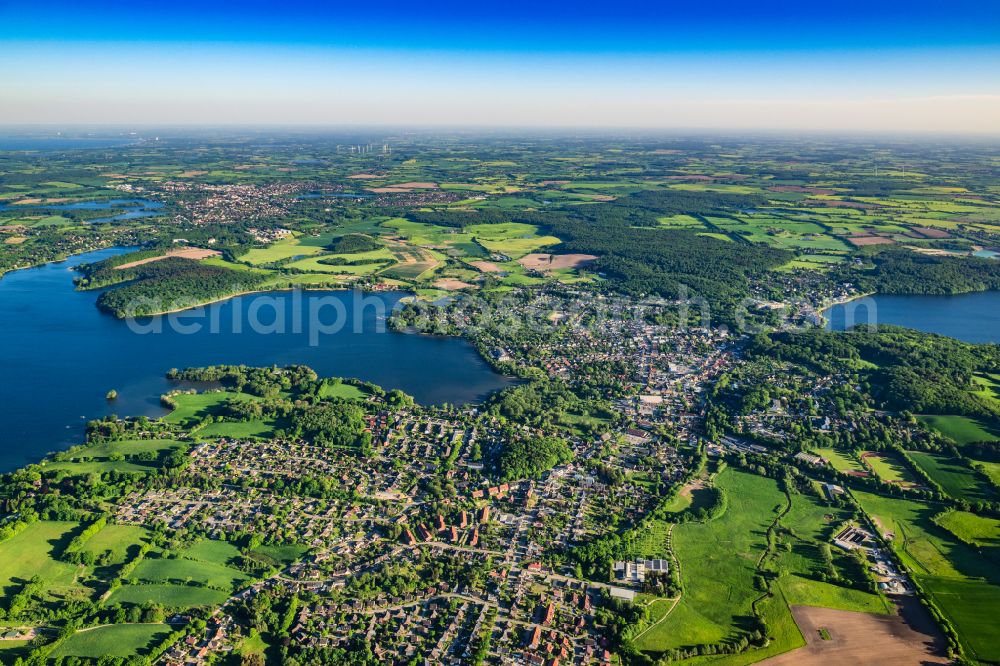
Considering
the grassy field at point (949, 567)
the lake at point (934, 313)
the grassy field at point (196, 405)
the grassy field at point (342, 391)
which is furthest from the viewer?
the lake at point (934, 313)

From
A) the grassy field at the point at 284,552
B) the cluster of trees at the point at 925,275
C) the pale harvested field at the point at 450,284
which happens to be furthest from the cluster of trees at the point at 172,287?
the cluster of trees at the point at 925,275

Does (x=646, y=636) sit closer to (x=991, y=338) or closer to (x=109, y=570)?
(x=109, y=570)

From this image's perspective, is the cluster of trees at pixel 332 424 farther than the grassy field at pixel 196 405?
No

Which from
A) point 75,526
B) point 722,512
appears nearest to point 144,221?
point 75,526

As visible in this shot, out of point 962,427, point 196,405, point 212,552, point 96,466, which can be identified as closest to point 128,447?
A: point 96,466

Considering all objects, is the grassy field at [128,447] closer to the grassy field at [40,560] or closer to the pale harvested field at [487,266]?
the grassy field at [40,560]
